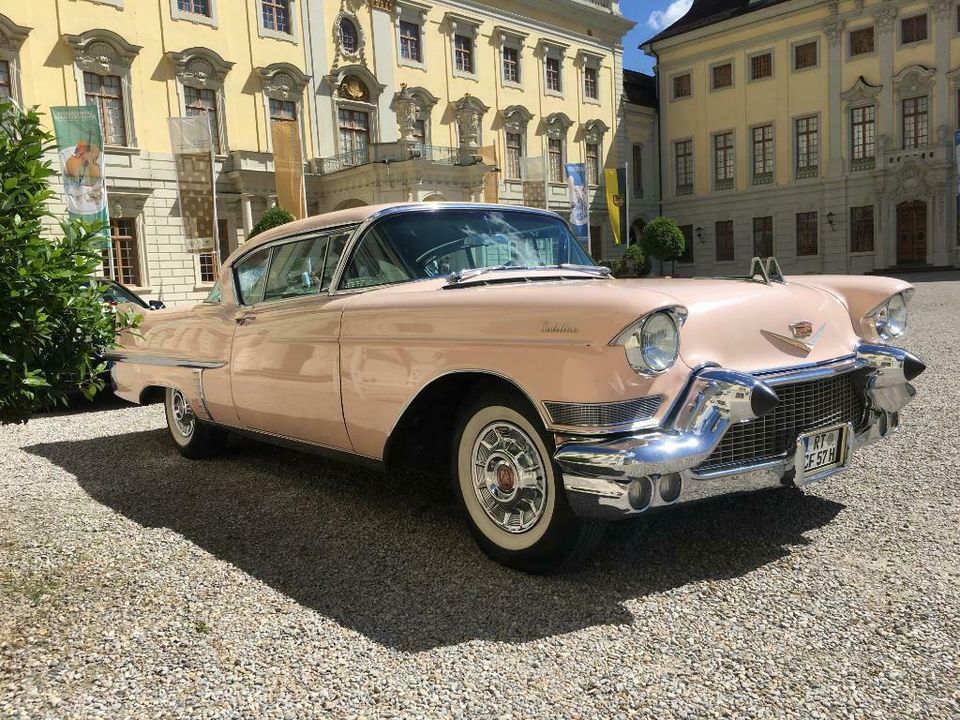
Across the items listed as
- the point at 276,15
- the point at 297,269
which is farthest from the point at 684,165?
the point at 297,269

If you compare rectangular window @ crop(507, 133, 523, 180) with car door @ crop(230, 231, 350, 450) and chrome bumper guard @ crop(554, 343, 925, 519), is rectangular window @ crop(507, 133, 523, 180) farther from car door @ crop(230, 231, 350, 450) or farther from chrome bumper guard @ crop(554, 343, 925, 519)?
chrome bumper guard @ crop(554, 343, 925, 519)

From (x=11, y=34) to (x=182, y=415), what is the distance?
2236cm

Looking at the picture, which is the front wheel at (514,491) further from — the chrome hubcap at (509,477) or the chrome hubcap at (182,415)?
the chrome hubcap at (182,415)

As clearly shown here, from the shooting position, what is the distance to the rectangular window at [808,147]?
38.6 metres

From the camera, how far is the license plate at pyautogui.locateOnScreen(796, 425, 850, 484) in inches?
125

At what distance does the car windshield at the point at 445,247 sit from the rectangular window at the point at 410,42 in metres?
30.1

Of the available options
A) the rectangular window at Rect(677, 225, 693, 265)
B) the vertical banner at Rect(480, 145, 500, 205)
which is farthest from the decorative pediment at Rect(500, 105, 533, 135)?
the rectangular window at Rect(677, 225, 693, 265)

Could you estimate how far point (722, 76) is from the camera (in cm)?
4119

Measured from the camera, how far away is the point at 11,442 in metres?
6.80

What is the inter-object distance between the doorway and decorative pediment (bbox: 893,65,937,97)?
491 cm

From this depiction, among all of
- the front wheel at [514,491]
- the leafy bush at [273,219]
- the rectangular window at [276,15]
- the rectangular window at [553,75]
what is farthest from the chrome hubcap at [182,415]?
the rectangular window at [553,75]

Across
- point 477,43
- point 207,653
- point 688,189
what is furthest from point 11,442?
point 688,189

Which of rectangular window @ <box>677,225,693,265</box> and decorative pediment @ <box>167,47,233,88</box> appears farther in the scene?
rectangular window @ <box>677,225,693,265</box>

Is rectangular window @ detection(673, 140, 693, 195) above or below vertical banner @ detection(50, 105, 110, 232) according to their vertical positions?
above
